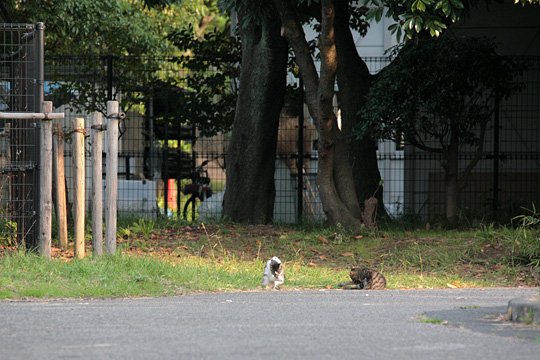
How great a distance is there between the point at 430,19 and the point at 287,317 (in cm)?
568

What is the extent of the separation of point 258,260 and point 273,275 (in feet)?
8.17

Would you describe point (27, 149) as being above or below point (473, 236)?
above

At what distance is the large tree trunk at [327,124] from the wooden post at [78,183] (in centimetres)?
404

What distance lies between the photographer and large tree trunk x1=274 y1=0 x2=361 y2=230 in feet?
49.9

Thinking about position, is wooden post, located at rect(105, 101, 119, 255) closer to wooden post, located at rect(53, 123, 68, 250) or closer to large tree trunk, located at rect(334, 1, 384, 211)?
wooden post, located at rect(53, 123, 68, 250)

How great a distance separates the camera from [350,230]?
1531 cm

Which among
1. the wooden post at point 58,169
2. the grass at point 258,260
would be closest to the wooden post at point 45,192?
the grass at point 258,260

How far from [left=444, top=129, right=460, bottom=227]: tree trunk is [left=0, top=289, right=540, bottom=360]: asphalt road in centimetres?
618

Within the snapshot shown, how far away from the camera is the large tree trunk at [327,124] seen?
15195 millimetres

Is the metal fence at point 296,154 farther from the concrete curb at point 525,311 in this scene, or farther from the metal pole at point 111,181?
the concrete curb at point 525,311

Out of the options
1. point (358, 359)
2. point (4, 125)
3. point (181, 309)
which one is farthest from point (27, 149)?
point (358, 359)

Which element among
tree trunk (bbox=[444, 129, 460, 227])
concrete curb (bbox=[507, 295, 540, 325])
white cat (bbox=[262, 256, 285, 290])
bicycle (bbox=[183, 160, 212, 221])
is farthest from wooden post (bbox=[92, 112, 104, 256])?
bicycle (bbox=[183, 160, 212, 221])

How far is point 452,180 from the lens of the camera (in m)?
16.5

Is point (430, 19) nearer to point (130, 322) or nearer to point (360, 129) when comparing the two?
point (360, 129)
